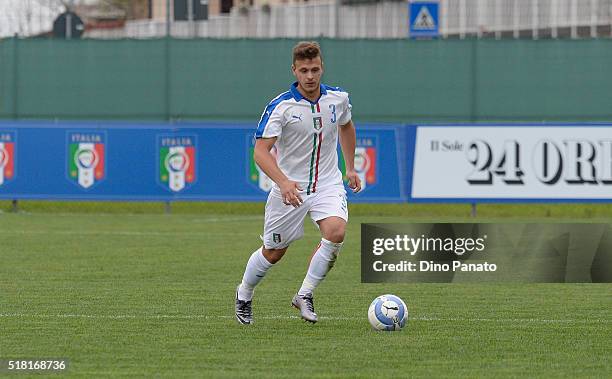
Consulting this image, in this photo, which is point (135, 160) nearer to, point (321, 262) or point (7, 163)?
point (7, 163)

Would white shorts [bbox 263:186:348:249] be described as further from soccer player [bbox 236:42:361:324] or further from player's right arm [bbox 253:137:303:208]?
player's right arm [bbox 253:137:303:208]

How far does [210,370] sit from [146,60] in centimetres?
1805

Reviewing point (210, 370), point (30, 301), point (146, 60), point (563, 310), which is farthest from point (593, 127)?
point (210, 370)

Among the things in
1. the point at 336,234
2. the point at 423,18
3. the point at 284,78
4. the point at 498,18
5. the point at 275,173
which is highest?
the point at 498,18

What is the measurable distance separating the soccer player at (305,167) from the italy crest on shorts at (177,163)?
12.6 metres

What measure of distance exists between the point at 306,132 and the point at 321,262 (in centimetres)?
90

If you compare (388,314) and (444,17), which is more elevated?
(444,17)

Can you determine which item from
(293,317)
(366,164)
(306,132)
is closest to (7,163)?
(366,164)

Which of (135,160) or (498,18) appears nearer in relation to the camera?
(135,160)

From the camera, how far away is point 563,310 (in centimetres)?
1101

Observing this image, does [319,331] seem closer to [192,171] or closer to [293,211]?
[293,211]

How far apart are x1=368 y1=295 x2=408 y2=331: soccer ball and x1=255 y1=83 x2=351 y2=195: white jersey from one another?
891 mm

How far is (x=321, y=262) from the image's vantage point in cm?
970

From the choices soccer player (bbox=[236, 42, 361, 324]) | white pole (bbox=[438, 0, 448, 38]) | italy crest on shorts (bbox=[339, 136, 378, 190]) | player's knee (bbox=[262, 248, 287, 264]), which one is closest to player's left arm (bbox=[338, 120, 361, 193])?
soccer player (bbox=[236, 42, 361, 324])
